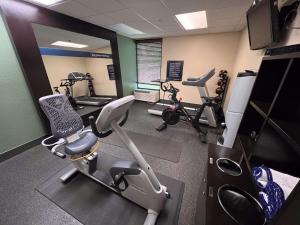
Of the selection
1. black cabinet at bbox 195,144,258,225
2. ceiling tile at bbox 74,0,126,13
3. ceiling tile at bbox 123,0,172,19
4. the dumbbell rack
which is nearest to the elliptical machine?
black cabinet at bbox 195,144,258,225

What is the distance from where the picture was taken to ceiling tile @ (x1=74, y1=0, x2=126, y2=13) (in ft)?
6.76

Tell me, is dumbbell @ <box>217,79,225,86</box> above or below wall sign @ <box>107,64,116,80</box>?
below

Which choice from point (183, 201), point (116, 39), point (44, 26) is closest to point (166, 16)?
point (116, 39)

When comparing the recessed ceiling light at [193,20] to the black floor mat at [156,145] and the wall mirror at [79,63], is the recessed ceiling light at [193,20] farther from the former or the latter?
the black floor mat at [156,145]

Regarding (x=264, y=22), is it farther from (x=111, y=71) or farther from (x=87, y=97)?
(x=87, y=97)

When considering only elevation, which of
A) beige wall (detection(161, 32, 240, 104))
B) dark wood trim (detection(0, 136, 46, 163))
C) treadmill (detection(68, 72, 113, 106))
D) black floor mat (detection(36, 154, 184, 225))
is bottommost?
black floor mat (detection(36, 154, 184, 225))

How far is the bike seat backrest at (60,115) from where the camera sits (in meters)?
1.65

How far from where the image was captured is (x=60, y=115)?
1.76 m

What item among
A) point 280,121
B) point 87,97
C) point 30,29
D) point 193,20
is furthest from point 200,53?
point 87,97

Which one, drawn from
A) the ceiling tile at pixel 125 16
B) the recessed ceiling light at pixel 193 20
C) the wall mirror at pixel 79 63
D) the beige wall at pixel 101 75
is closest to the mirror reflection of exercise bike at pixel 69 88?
the wall mirror at pixel 79 63

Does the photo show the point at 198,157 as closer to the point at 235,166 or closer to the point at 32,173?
the point at 235,166

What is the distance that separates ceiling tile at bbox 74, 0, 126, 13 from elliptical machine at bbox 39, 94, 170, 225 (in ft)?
5.27

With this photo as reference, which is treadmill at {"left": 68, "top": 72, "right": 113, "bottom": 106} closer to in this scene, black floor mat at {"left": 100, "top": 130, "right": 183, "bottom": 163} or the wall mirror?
the wall mirror

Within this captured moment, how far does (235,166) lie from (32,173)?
2643 mm
